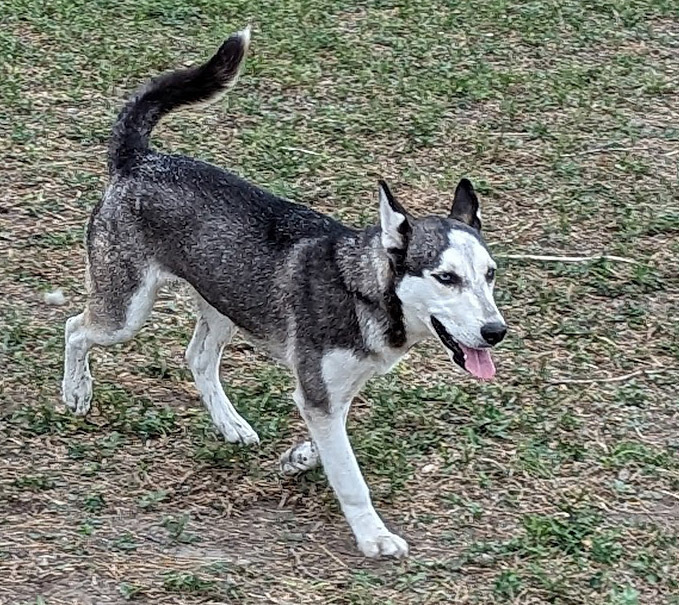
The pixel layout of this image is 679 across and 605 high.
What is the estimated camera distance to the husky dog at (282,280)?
4.98 m

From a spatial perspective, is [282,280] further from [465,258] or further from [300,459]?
[465,258]

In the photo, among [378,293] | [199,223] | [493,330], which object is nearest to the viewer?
[493,330]

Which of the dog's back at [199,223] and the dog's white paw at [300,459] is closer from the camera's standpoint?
the dog's back at [199,223]

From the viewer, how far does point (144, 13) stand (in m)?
11.1

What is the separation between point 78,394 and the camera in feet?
20.3

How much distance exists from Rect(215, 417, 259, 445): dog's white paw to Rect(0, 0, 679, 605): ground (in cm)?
7

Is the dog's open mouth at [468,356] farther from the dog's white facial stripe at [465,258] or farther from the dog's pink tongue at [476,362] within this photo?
the dog's white facial stripe at [465,258]

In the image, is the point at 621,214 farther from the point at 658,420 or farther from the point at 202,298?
the point at 202,298

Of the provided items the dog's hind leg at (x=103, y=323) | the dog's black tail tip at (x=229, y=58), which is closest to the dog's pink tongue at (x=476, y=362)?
the dog's hind leg at (x=103, y=323)

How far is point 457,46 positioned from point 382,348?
6.11 m

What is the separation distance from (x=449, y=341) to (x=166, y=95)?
1.88 m

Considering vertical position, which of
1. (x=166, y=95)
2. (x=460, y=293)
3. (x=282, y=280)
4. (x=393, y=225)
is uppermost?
(x=393, y=225)

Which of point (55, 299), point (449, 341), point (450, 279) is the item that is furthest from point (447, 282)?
point (55, 299)

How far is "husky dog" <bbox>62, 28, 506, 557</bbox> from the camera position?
498 centimetres
